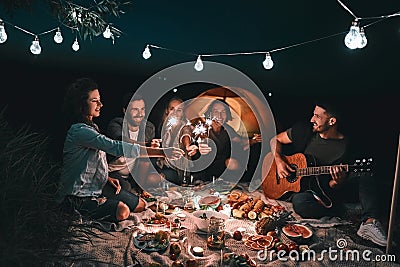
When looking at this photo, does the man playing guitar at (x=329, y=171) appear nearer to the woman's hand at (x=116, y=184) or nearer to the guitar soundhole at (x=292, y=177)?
the guitar soundhole at (x=292, y=177)

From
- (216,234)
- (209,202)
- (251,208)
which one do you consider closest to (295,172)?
(251,208)

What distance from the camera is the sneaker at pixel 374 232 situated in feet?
9.55

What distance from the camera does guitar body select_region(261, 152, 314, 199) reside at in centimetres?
361

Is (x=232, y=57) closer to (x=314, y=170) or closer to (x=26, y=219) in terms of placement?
(x=314, y=170)

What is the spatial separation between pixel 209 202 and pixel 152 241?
0.80 m

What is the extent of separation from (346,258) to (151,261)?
1376 millimetres

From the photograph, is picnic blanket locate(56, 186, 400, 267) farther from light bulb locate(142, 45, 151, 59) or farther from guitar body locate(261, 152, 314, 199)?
light bulb locate(142, 45, 151, 59)

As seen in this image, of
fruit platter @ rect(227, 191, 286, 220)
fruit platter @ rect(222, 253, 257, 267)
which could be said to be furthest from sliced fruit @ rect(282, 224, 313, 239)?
fruit platter @ rect(222, 253, 257, 267)

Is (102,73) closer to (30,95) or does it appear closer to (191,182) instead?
(30,95)

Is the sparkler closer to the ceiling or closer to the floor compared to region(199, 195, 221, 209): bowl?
closer to the ceiling

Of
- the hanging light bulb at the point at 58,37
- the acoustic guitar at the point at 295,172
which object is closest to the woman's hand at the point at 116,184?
the hanging light bulb at the point at 58,37

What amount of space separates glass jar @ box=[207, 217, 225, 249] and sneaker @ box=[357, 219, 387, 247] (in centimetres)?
112

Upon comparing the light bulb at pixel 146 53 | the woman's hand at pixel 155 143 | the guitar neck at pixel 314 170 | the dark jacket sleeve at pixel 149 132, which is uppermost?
the light bulb at pixel 146 53

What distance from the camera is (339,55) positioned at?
3.47m
